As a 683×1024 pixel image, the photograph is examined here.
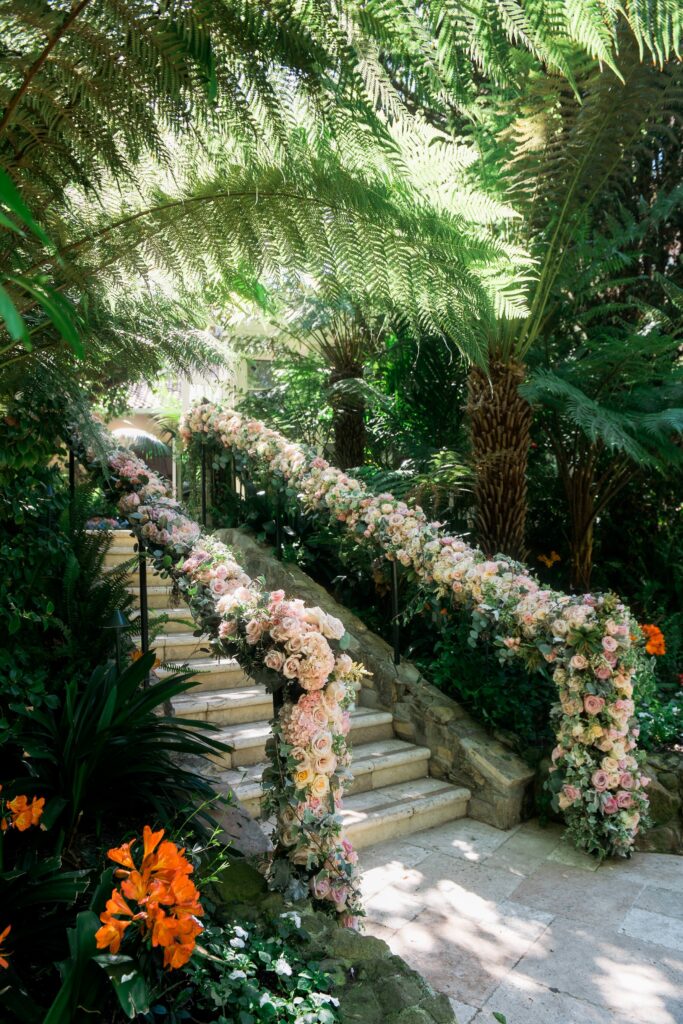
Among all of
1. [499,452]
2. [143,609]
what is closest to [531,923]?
[143,609]

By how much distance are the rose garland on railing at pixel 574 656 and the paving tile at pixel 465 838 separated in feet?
1.19

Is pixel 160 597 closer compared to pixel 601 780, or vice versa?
pixel 601 780

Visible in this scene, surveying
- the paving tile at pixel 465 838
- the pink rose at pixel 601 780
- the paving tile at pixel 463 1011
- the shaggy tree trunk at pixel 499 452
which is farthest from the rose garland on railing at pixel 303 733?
the shaggy tree trunk at pixel 499 452

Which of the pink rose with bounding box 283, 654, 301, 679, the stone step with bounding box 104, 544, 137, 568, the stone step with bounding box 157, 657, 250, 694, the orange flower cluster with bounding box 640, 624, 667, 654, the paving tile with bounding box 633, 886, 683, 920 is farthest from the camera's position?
the stone step with bounding box 104, 544, 137, 568

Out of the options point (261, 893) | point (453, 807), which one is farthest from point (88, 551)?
point (453, 807)

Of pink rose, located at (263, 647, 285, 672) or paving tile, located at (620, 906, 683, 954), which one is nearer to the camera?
pink rose, located at (263, 647, 285, 672)

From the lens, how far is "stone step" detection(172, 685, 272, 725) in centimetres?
392

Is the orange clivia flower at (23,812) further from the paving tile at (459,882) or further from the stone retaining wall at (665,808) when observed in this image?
the stone retaining wall at (665,808)

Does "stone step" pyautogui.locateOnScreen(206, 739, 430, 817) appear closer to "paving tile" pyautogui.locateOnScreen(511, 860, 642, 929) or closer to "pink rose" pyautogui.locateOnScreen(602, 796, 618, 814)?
"paving tile" pyautogui.locateOnScreen(511, 860, 642, 929)

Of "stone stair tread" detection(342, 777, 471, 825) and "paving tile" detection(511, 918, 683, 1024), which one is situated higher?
"stone stair tread" detection(342, 777, 471, 825)

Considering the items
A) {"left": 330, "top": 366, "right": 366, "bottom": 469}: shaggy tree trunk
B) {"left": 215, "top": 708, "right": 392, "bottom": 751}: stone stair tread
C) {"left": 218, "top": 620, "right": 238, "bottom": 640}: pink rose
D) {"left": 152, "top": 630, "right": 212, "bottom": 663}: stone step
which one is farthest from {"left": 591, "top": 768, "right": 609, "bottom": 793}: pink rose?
{"left": 330, "top": 366, "right": 366, "bottom": 469}: shaggy tree trunk

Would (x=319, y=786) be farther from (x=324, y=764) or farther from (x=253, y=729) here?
(x=253, y=729)

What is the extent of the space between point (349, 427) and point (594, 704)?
3.42m

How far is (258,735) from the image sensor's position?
Answer: 12.8 ft
